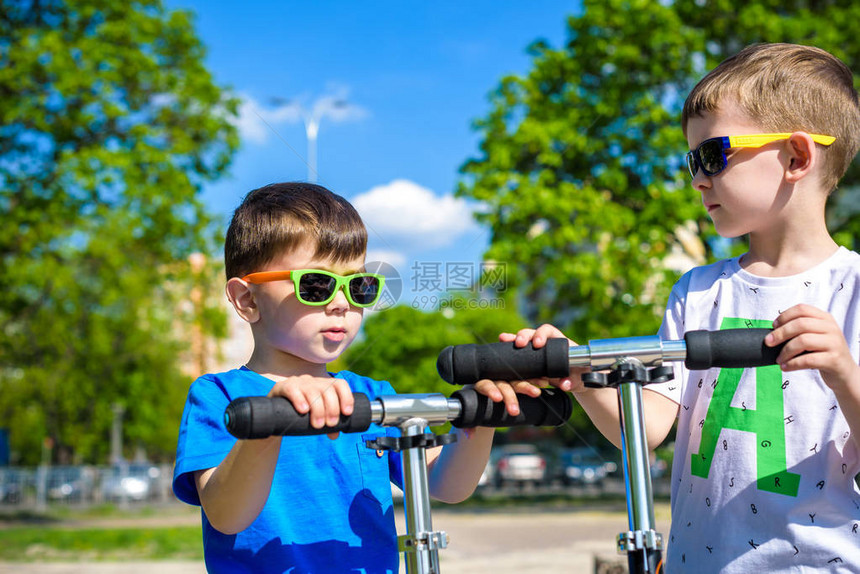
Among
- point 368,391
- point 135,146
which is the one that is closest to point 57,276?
point 135,146

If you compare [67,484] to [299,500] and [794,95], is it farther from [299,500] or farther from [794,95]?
[794,95]

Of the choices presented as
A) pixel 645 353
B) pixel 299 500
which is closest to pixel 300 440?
pixel 299 500

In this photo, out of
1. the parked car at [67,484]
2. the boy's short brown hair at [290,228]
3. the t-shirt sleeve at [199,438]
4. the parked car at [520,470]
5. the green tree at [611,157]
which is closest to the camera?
the t-shirt sleeve at [199,438]

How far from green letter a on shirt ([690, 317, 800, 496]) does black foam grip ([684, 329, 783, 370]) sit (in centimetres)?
46

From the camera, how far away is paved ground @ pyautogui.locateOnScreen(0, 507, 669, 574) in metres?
10.8

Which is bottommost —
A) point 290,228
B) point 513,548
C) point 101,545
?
point 513,548

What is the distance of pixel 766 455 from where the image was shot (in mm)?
1804

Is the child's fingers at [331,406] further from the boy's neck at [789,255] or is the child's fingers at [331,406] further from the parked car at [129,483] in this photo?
the parked car at [129,483]

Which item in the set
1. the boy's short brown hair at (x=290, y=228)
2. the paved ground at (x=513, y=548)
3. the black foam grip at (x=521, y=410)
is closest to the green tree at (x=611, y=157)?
the paved ground at (x=513, y=548)

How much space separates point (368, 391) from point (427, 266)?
0.38 metres

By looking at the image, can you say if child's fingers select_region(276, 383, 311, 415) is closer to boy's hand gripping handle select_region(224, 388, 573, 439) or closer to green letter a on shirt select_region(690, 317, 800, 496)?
boy's hand gripping handle select_region(224, 388, 573, 439)

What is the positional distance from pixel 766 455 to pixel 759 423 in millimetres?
70

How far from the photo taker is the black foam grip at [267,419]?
4.12 feet

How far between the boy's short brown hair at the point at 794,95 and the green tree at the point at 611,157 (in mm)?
8460
